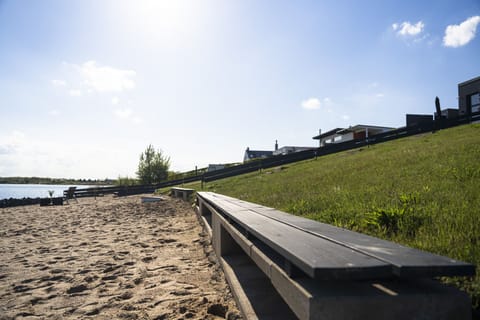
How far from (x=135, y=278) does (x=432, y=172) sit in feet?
19.0

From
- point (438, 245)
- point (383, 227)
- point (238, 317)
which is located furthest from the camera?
point (383, 227)

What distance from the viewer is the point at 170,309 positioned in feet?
9.30

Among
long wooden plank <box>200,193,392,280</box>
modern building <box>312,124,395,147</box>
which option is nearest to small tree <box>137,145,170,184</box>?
modern building <box>312,124,395,147</box>

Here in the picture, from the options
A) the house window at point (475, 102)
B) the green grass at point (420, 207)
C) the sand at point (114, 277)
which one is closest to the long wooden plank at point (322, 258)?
the green grass at point (420, 207)

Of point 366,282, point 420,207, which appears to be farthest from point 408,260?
point 420,207

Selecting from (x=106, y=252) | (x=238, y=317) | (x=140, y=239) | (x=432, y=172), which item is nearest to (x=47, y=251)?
(x=106, y=252)

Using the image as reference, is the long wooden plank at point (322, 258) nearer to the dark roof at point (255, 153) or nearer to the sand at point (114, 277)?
the sand at point (114, 277)

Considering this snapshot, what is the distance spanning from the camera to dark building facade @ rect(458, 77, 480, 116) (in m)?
22.1

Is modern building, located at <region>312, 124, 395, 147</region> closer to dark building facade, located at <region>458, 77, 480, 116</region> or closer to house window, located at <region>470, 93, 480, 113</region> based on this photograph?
dark building facade, located at <region>458, 77, 480, 116</region>

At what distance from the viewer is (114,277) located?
3.81 metres

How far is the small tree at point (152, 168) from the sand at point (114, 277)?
96.2 ft

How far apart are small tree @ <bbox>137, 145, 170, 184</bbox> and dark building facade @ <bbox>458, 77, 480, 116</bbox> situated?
Answer: 3238 cm

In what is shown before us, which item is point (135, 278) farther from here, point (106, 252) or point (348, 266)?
→ point (348, 266)

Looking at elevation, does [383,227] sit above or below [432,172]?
below
